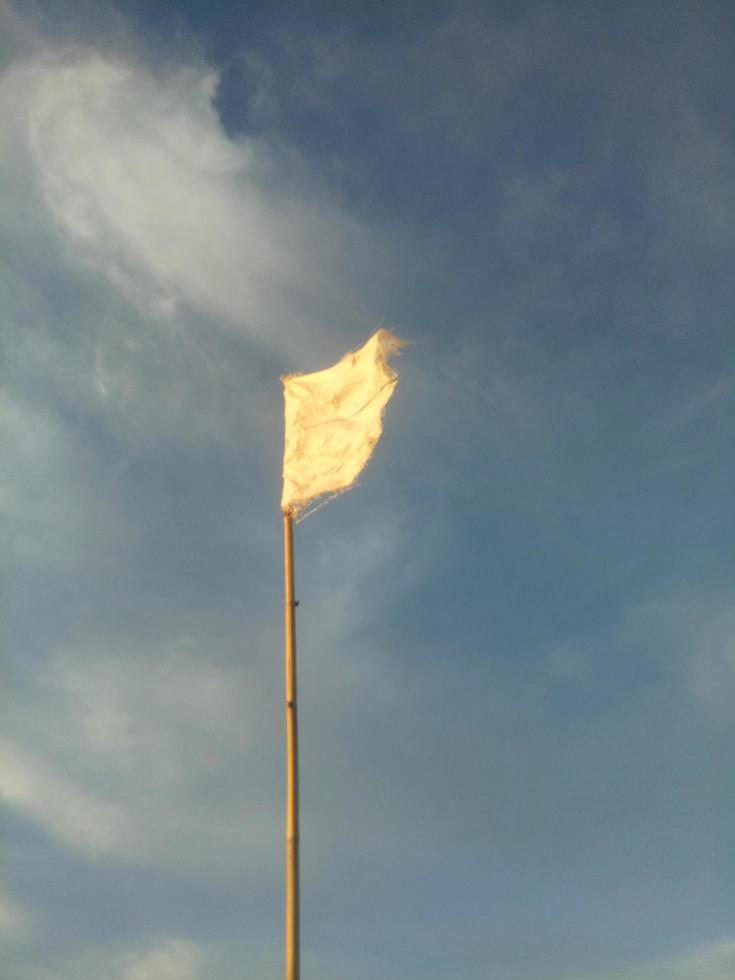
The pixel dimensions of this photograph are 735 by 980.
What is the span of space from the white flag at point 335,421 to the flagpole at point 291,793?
1.75m

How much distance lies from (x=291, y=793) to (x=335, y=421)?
732cm

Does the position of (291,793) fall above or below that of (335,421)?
below

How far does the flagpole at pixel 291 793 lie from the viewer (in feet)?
35.6

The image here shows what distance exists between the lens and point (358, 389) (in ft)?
53.3

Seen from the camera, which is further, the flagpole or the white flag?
the white flag

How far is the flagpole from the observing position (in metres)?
10.9

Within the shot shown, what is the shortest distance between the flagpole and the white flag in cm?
175

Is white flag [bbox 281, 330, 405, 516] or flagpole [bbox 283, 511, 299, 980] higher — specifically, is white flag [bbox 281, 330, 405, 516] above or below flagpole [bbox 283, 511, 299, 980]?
above

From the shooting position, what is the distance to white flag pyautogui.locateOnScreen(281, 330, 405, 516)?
15.7m

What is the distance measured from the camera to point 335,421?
16.5 m

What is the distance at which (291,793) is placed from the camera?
39.6ft

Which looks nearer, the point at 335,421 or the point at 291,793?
the point at 291,793

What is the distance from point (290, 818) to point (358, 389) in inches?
317

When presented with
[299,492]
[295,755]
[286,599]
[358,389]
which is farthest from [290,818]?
[358,389]
